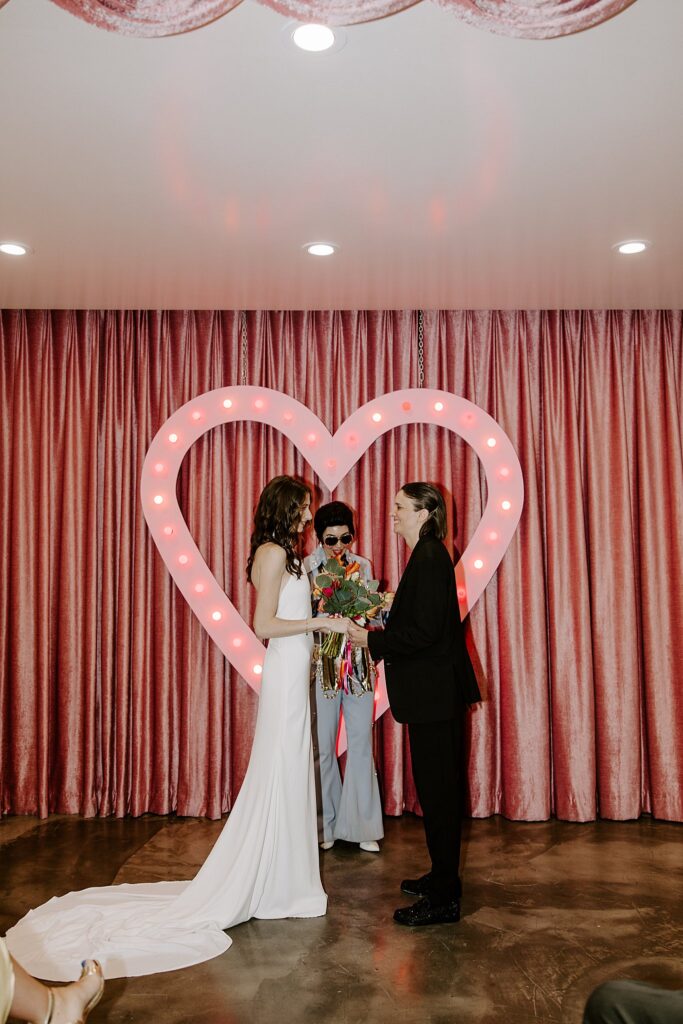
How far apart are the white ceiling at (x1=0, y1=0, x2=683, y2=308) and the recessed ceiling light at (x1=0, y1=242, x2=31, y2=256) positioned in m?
0.05

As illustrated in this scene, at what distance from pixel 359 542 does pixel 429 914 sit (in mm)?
1955

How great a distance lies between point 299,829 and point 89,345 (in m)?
2.83

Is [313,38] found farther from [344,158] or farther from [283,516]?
[283,516]

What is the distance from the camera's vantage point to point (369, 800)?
147 inches

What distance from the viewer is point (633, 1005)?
1527 millimetres

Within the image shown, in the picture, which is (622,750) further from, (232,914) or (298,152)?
(298,152)

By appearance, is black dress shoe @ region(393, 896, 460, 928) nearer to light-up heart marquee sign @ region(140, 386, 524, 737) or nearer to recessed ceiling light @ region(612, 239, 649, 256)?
light-up heart marquee sign @ region(140, 386, 524, 737)

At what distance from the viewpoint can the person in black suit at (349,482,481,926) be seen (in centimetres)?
287

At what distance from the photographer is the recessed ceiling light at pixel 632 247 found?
3.38 m

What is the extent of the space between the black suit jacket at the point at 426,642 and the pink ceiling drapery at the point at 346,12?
66.5 inches

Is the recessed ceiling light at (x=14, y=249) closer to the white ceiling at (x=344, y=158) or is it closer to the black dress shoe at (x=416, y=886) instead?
the white ceiling at (x=344, y=158)

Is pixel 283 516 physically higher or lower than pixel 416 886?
higher

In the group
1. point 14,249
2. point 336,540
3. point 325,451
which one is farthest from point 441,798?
point 14,249

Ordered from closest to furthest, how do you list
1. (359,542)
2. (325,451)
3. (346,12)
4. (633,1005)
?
(633,1005) → (346,12) → (325,451) → (359,542)
